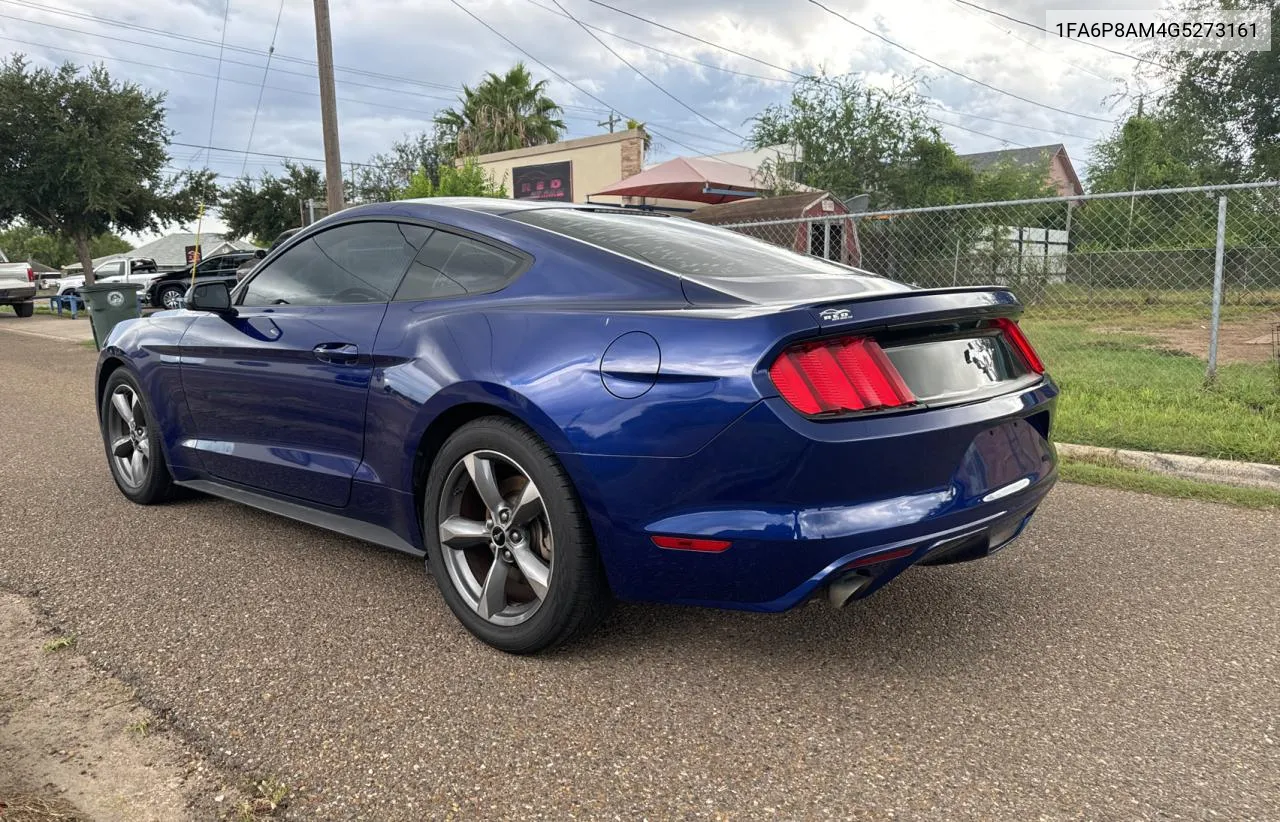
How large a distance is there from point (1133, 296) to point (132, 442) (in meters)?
12.6

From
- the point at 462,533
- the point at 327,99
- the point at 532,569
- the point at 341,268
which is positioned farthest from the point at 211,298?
the point at 327,99

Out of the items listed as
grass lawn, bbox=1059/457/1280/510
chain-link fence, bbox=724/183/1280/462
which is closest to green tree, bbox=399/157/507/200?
chain-link fence, bbox=724/183/1280/462

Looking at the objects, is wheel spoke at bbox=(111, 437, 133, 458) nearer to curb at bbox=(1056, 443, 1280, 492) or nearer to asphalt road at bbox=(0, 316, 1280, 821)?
asphalt road at bbox=(0, 316, 1280, 821)

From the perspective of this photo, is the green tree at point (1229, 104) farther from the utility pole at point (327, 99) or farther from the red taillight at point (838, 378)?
the red taillight at point (838, 378)

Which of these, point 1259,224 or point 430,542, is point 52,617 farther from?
point 1259,224

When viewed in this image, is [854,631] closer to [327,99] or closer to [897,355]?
[897,355]

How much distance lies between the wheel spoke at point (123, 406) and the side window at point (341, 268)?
1164 millimetres

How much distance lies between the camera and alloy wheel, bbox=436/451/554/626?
111 inches

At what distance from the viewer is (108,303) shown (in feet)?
42.7

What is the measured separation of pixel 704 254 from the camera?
3.16 meters

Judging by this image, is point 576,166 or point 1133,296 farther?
point 576,166

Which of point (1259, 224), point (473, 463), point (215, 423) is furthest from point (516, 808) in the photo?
point (1259, 224)

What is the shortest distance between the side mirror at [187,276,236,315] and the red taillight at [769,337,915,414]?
8.62 ft

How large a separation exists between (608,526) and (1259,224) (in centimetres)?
1641
